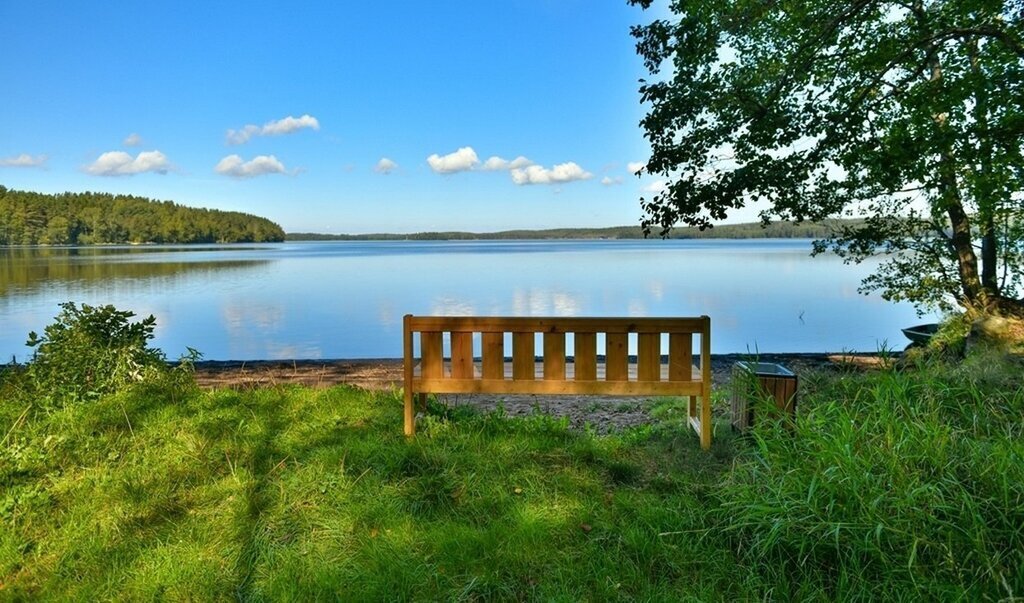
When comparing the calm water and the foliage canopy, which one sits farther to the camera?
the calm water

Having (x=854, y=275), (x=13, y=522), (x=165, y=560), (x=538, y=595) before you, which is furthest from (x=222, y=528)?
(x=854, y=275)

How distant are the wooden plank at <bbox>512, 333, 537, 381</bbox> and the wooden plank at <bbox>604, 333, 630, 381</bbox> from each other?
526mm

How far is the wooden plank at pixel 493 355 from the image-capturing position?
13.4 ft

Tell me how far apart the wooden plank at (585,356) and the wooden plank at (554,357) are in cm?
11

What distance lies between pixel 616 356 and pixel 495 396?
85.4 inches

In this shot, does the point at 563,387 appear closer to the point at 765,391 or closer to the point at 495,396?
the point at 765,391

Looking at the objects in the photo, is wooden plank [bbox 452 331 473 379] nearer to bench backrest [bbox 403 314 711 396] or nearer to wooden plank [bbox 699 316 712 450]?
bench backrest [bbox 403 314 711 396]

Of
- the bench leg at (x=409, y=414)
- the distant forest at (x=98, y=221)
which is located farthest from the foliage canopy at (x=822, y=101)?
the distant forest at (x=98, y=221)

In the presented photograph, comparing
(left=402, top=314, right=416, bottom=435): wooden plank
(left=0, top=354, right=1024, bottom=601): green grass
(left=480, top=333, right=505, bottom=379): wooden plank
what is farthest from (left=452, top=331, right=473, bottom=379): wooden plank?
(left=0, top=354, right=1024, bottom=601): green grass

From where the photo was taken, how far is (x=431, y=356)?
4.16m

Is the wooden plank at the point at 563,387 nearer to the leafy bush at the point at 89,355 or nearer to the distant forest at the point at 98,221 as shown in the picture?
the leafy bush at the point at 89,355

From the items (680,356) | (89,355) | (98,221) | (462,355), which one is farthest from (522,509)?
(98,221)

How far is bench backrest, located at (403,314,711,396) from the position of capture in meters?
4.01

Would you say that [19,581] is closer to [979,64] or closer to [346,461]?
[346,461]
